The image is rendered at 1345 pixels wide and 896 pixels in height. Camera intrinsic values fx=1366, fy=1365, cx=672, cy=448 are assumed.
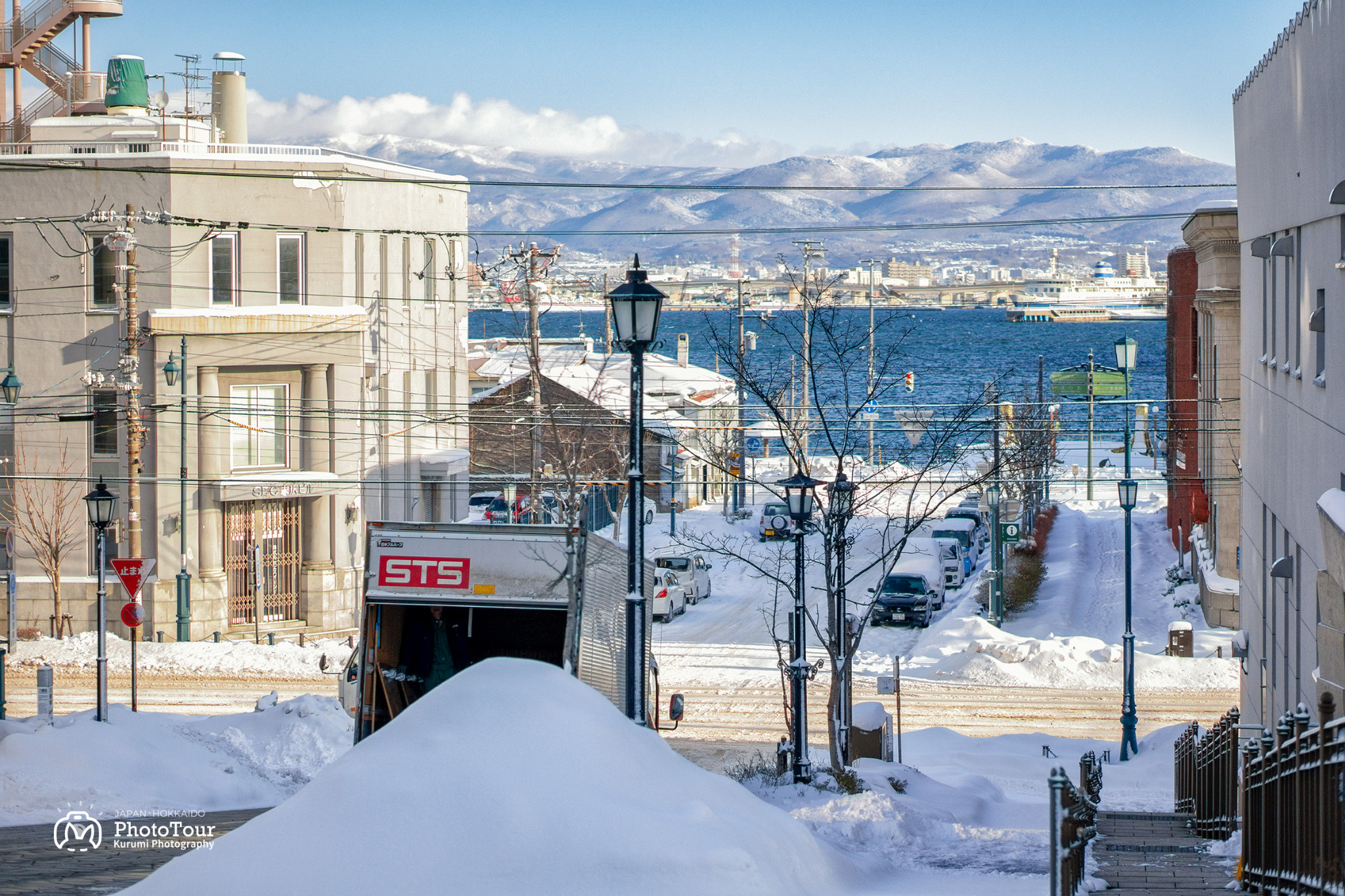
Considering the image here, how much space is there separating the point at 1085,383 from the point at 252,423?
254ft

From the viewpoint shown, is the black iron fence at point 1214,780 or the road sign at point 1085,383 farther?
the road sign at point 1085,383

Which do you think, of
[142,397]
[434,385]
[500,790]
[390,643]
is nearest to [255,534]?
[142,397]

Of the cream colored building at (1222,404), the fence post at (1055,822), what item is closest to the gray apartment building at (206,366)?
the cream colored building at (1222,404)

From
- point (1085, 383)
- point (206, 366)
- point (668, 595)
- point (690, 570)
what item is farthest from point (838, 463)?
point (1085, 383)

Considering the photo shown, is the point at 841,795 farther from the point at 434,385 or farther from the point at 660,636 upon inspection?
the point at 434,385

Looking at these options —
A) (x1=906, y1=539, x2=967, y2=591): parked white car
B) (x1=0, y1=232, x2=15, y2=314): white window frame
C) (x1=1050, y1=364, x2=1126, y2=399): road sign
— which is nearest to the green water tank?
(x1=0, y1=232, x2=15, y2=314): white window frame

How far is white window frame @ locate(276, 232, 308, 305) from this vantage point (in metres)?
33.4

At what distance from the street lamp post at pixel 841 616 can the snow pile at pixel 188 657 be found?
13.9m

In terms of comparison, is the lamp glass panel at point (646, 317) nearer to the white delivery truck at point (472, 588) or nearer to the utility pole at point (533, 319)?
the white delivery truck at point (472, 588)

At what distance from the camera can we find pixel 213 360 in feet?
106

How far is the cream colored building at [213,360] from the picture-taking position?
32.2 meters

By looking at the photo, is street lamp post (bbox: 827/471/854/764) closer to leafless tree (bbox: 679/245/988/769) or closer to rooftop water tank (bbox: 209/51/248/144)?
leafless tree (bbox: 679/245/988/769)

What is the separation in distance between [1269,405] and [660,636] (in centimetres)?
1864

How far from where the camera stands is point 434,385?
39.4m
